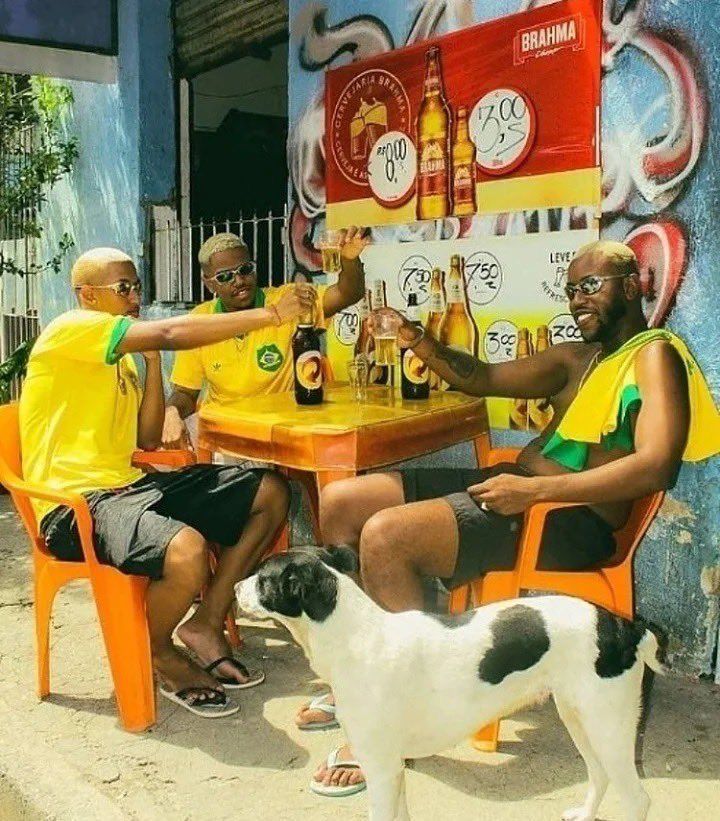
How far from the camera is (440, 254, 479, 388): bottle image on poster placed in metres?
4.10

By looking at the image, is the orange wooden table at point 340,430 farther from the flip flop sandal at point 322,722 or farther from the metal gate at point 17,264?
the metal gate at point 17,264

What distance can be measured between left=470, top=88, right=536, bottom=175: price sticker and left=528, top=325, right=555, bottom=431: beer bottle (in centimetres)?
70

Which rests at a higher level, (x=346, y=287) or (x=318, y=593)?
(x=346, y=287)

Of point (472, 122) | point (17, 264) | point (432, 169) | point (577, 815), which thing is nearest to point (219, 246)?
point (432, 169)

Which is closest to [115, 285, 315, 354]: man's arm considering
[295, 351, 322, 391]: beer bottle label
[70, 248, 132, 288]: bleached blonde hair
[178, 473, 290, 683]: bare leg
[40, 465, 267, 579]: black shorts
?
[70, 248, 132, 288]: bleached blonde hair

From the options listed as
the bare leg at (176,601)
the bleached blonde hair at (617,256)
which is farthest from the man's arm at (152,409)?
the bleached blonde hair at (617,256)

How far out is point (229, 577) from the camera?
3.40 metres

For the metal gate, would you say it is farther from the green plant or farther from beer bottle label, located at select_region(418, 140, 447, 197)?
beer bottle label, located at select_region(418, 140, 447, 197)

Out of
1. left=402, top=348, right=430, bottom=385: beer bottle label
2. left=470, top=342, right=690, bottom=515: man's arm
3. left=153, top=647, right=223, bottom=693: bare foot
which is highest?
left=402, top=348, right=430, bottom=385: beer bottle label

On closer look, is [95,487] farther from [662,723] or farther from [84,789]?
[662,723]

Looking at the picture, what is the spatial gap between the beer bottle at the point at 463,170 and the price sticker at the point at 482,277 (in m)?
0.21

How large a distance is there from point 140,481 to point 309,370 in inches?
29.8

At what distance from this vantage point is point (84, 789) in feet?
8.73

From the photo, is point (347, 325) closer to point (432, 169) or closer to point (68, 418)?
point (432, 169)
